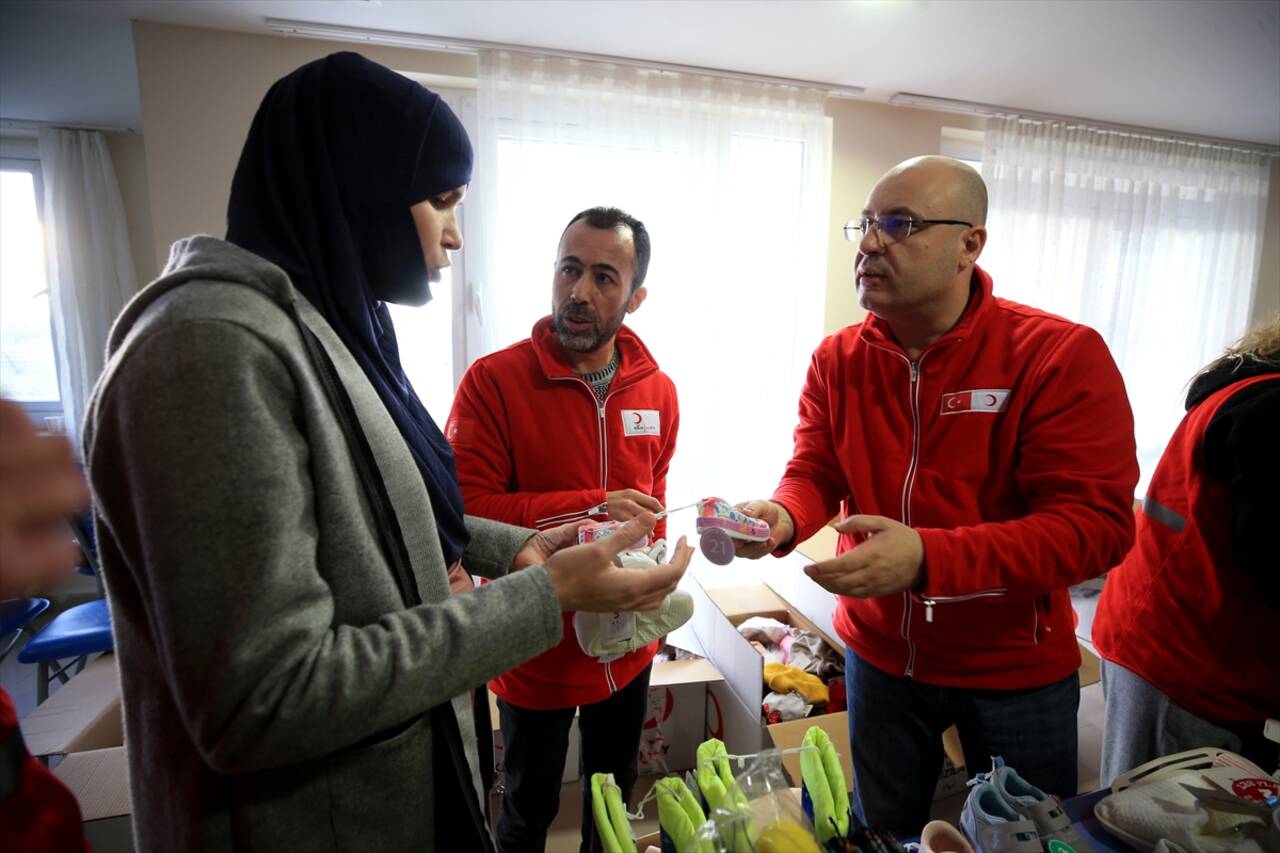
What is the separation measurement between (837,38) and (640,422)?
2021 millimetres

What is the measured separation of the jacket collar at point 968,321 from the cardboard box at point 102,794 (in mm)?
2057

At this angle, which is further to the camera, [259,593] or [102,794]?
[102,794]

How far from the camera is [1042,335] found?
46.8 inches

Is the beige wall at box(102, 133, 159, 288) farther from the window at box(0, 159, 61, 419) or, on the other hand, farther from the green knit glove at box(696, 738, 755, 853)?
the green knit glove at box(696, 738, 755, 853)

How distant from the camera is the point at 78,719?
188cm

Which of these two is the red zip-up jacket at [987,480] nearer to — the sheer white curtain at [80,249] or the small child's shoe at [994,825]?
the small child's shoe at [994,825]

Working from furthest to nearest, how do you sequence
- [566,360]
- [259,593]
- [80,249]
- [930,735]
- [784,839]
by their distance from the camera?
1. [80,249]
2. [566,360]
3. [930,735]
4. [784,839]
5. [259,593]

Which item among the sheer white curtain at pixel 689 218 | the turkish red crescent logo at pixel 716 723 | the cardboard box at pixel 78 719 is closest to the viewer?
the cardboard box at pixel 78 719

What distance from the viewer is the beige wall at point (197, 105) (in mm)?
2338

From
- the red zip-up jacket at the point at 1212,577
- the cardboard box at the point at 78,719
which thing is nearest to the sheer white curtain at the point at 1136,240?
the red zip-up jacket at the point at 1212,577

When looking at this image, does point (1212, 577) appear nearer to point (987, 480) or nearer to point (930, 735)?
point (987, 480)

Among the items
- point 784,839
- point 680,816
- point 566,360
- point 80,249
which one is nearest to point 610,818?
point 680,816

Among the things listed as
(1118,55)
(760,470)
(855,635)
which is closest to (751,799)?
(855,635)

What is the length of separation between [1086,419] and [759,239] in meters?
2.19
